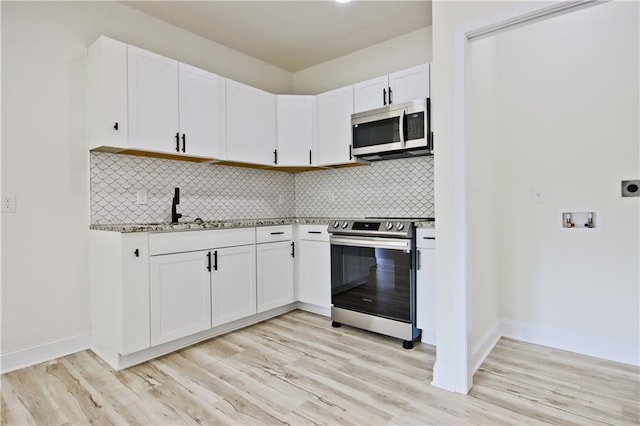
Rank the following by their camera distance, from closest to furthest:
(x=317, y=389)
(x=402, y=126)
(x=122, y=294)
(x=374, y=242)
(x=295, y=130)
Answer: (x=317, y=389)
(x=122, y=294)
(x=374, y=242)
(x=402, y=126)
(x=295, y=130)

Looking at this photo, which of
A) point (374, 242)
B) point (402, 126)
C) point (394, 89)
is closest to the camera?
point (374, 242)

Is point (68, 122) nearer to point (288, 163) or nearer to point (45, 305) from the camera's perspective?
point (45, 305)

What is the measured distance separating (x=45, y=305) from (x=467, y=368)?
9.30 feet

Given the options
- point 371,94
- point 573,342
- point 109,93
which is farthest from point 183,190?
point 573,342

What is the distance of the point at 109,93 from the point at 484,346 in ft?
10.6

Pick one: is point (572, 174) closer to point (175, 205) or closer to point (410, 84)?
point (410, 84)

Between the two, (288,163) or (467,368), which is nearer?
(467,368)

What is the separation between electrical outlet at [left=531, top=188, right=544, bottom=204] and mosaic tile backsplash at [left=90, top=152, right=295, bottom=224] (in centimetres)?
256

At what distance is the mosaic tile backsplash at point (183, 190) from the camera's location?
268 cm

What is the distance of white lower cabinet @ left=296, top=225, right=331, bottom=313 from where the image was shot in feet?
10.6

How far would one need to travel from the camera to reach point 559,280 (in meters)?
2.58

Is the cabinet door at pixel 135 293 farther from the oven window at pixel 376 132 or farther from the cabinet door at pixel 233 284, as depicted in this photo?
the oven window at pixel 376 132

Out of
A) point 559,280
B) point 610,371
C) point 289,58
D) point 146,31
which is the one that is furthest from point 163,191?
point 610,371

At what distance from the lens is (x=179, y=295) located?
2.51 m
